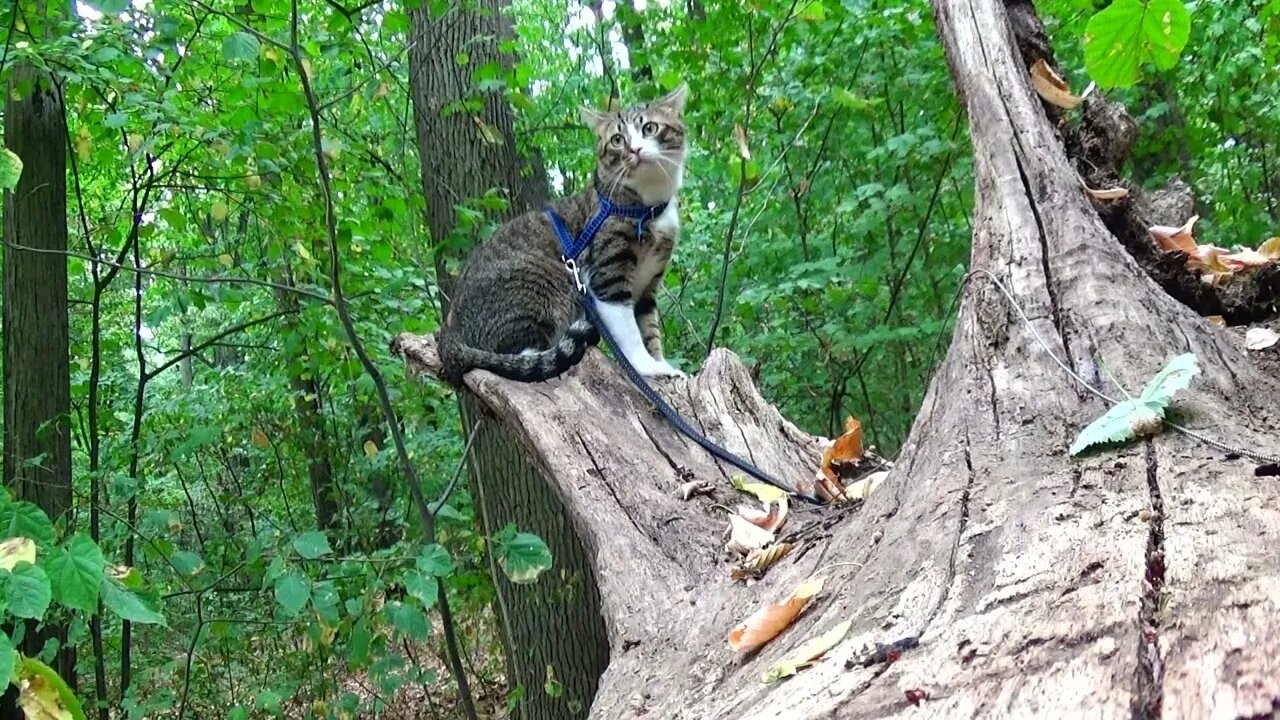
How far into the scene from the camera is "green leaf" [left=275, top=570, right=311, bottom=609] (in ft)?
7.07

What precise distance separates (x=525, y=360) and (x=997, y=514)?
77.1 inches

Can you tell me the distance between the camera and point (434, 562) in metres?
2.18

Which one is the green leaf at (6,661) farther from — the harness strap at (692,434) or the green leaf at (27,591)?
the harness strap at (692,434)

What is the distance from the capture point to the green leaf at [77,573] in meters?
1.35

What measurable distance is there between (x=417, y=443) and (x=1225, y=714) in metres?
4.92

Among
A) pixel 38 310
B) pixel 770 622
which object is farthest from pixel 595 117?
pixel 770 622

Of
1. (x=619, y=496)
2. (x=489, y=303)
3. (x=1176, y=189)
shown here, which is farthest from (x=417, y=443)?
(x=1176, y=189)

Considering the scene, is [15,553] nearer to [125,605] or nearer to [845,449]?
[125,605]

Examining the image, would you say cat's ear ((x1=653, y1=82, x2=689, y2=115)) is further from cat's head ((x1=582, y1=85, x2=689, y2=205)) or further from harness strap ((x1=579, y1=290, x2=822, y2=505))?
harness strap ((x1=579, y1=290, x2=822, y2=505))

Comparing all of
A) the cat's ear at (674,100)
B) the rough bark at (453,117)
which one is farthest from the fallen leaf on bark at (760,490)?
the rough bark at (453,117)

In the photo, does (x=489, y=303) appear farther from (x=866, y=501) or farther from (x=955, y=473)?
(x=955, y=473)

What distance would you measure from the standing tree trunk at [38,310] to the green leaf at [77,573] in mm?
3255

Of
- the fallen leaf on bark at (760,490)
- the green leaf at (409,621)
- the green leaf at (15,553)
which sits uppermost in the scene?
the green leaf at (15,553)

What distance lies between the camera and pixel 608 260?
3584 mm
